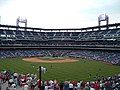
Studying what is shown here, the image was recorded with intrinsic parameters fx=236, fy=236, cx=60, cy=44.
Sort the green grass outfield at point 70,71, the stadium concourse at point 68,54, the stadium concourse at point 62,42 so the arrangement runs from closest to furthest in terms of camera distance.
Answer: the green grass outfield at point 70,71
the stadium concourse at point 68,54
the stadium concourse at point 62,42

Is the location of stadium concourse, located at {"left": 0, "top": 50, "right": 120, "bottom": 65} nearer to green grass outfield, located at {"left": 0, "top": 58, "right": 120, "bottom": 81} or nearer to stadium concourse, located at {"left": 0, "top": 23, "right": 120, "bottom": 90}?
stadium concourse, located at {"left": 0, "top": 23, "right": 120, "bottom": 90}

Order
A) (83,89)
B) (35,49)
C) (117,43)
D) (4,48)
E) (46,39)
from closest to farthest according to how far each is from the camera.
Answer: (83,89), (117,43), (4,48), (35,49), (46,39)

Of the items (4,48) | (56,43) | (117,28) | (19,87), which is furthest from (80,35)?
(19,87)

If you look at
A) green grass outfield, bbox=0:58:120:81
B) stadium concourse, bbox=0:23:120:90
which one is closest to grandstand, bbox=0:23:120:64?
stadium concourse, bbox=0:23:120:90

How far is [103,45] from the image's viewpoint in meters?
89.6

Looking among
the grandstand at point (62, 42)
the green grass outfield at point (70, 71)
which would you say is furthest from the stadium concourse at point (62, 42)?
the green grass outfield at point (70, 71)

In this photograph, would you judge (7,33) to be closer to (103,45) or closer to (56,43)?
(56,43)

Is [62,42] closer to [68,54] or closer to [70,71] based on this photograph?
[68,54]

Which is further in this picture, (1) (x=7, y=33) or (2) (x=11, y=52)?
(1) (x=7, y=33)

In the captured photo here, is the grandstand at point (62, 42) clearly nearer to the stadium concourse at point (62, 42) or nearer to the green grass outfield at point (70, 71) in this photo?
the stadium concourse at point (62, 42)

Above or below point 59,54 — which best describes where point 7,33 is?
above

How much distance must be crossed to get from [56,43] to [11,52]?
23.5m

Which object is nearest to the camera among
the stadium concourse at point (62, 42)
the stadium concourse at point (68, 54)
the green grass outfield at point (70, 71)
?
the green grass outfield at point (70, 71)

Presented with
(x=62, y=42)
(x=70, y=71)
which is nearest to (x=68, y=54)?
(x=62, y=42)
